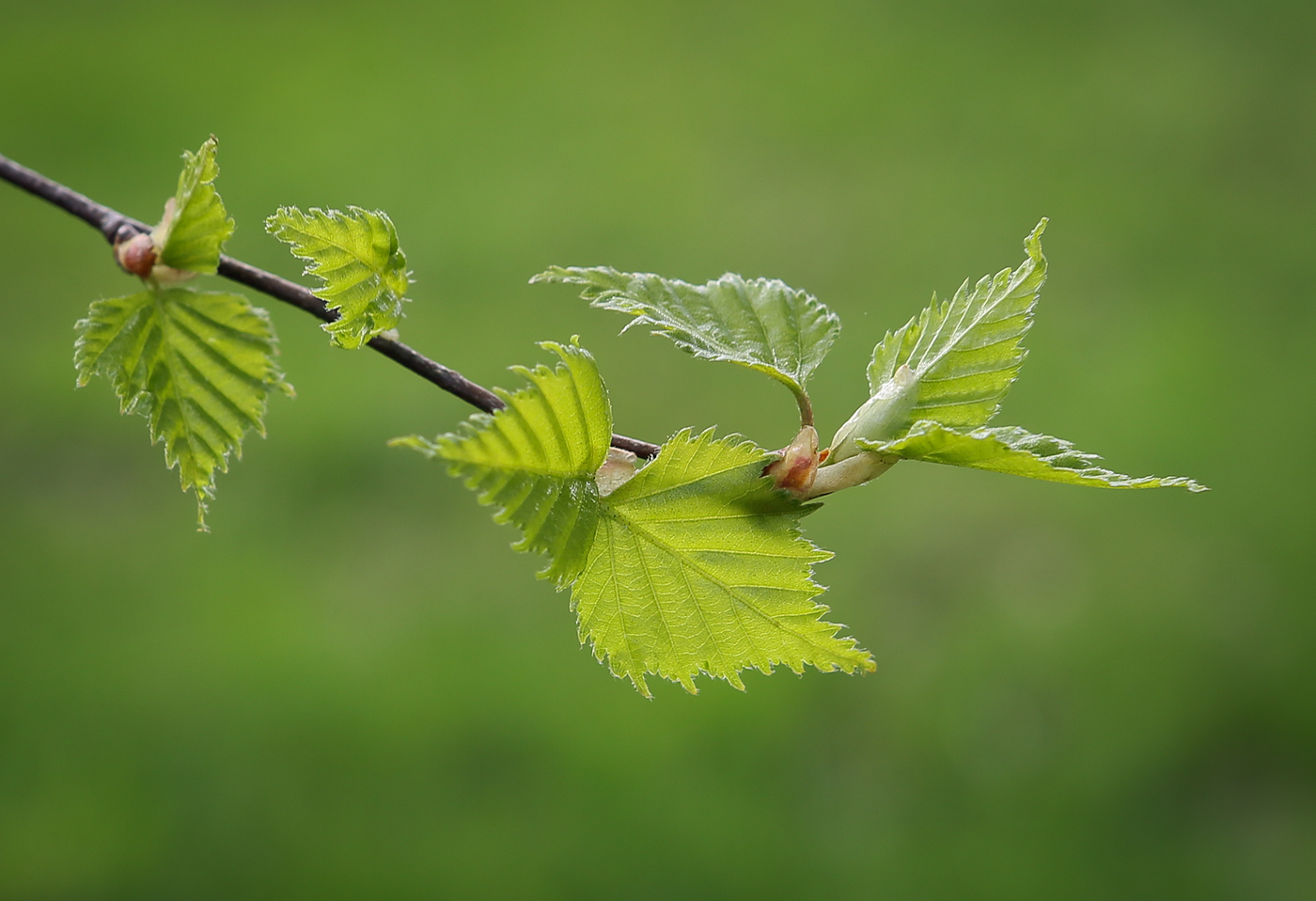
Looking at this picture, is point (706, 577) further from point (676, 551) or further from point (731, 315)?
point (731, 315)

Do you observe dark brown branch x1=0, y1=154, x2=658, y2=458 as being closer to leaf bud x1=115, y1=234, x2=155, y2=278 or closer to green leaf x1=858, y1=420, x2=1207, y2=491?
leaf bud x1=115, y1=234, x2=155, y2=278

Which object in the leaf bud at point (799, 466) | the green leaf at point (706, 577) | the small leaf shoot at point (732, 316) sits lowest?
the green leaf at point (706, 577)

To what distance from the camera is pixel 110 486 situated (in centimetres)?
318

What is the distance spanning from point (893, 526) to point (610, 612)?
261cm

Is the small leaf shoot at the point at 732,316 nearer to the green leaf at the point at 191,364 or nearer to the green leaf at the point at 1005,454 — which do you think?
the green leaf at the point at 1005,454

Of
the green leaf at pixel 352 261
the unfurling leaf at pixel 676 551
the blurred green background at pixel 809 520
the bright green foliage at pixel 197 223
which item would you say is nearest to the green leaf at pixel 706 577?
the unfurling leaf at pixel 676 551

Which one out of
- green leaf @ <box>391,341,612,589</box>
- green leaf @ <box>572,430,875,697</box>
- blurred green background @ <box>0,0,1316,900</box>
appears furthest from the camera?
blurred green background @ <box>0,0,1316,900</box>

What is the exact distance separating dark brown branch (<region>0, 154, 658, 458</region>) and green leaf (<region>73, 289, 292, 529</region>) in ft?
0.12

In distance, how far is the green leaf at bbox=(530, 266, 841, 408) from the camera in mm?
670

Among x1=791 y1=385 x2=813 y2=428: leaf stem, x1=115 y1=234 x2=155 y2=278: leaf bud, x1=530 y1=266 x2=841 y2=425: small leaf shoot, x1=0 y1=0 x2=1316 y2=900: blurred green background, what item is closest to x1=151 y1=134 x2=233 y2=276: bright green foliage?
x1=115 y1=234 x2=155 y2=278: leaf bud

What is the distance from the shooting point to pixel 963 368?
685mm

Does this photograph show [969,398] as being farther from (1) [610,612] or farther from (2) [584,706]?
(2) [584,706]

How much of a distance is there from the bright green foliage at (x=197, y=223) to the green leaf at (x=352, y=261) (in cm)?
4

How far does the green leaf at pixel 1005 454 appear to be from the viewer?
0.58 meters
